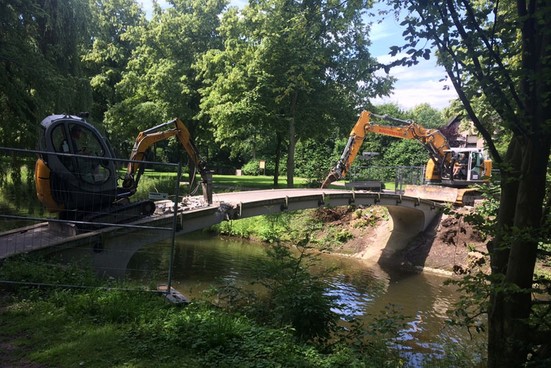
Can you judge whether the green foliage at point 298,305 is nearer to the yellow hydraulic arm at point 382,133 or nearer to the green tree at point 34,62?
the green tree at point 34,62

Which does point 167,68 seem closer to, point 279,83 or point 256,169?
point 279,83

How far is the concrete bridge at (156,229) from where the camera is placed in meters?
7.88

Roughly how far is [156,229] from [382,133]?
48.8 ft

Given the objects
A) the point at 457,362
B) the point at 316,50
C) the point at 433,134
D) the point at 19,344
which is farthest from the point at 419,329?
the point at 316,50

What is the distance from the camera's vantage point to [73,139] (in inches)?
359

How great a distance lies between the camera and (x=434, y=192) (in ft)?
70.0

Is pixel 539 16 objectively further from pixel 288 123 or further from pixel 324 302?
pixel 288 123

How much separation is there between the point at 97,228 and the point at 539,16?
8.34m

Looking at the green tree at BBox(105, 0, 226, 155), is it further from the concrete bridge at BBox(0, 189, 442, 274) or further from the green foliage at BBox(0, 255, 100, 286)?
the green foliage at BBox(0, 255, 100, 286)

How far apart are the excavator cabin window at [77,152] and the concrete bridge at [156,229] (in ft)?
3.84

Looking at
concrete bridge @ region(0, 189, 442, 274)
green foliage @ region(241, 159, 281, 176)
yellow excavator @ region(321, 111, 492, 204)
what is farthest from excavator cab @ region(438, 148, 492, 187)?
green foliage @ region(241, 159, 281, 176)

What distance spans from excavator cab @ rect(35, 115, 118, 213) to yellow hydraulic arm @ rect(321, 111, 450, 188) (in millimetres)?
10838

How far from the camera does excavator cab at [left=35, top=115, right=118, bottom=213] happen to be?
8508 millimetres

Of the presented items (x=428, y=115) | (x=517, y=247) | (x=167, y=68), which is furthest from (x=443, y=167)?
(x=428, y=115)
